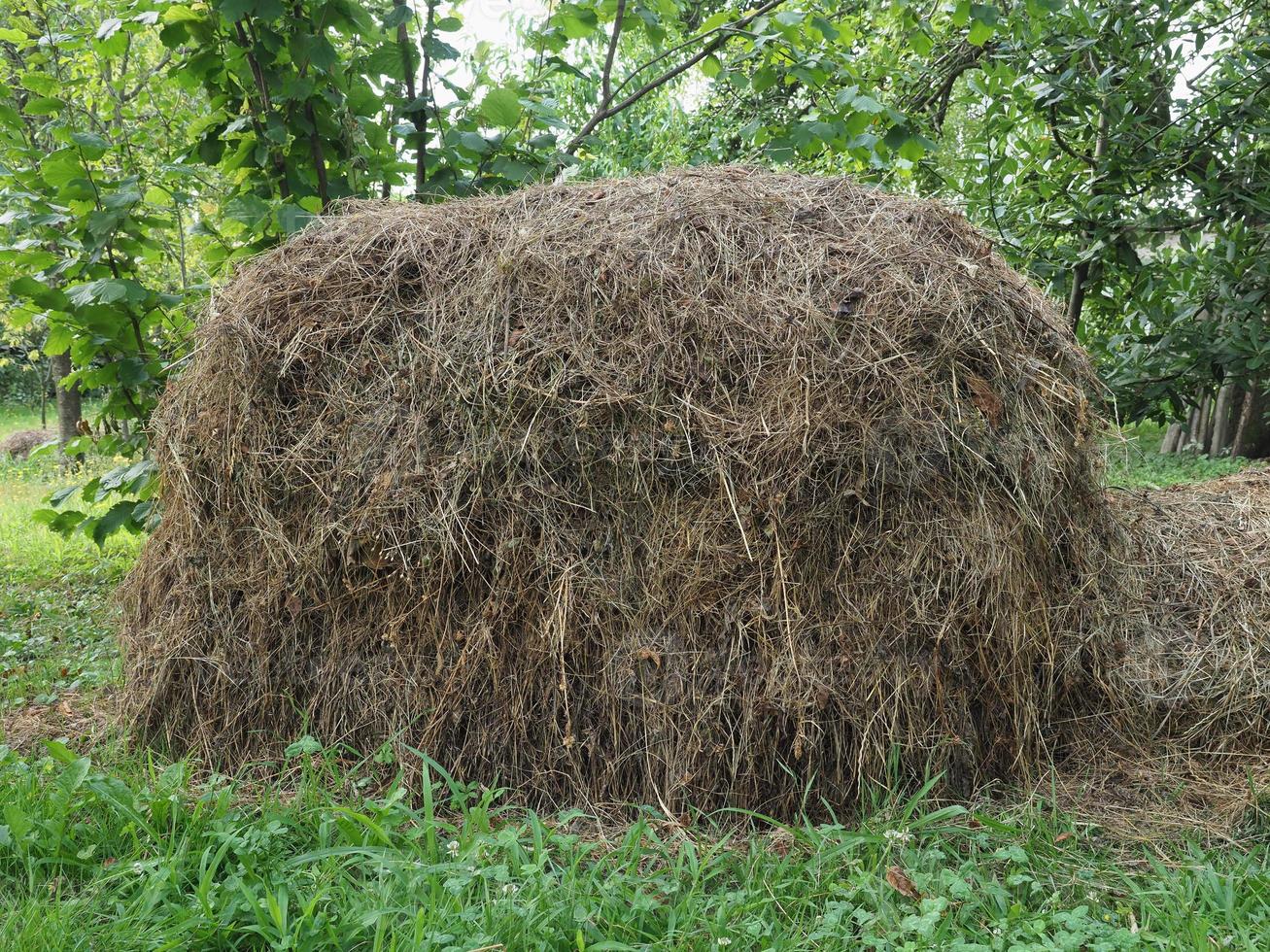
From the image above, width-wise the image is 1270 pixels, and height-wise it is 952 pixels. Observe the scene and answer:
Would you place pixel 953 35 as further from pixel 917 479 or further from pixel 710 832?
pixel 710 832

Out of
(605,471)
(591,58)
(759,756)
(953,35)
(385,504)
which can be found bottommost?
(759,756)

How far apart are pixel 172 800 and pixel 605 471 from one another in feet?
5.59

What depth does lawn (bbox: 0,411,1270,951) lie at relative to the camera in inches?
89.3

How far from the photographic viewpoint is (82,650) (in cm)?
485

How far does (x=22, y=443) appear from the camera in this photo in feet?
51.8

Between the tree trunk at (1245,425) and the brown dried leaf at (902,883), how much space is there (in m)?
7.10

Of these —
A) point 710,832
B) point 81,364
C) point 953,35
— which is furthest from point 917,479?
point 953,35

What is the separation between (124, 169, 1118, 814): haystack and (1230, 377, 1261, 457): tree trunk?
5390mm

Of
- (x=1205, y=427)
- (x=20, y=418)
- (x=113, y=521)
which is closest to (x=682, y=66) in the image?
(x=113, y=521)

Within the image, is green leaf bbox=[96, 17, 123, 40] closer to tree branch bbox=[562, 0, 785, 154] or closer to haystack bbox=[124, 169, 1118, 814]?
haystack bbox=[124, 169, 1118, 814]

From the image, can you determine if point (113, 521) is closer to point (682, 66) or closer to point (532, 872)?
point (532, 872)

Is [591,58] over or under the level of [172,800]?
over

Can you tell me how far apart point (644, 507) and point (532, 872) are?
126 centimetres

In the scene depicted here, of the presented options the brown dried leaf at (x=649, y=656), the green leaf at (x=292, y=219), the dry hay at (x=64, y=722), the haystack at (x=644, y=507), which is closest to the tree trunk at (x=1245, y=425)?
the haystack at (x=644, y=507)
